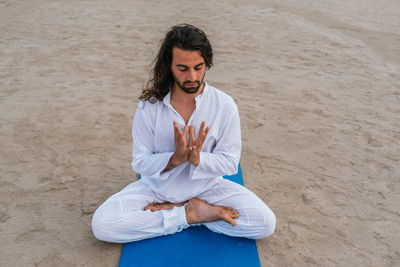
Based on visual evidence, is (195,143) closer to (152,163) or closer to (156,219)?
(152,163)

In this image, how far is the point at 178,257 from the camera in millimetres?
2320

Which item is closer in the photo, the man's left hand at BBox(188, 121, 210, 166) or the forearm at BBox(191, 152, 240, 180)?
the man's left hand at BBox(188, 121, 210, 166)

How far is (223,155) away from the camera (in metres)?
2.38

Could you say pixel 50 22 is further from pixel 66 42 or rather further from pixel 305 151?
pixel 305 151

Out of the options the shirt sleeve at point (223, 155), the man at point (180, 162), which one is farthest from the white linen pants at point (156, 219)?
the shirt sleeve at point (223, 155)

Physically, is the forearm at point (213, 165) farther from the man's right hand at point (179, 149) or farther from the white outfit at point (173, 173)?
the man's right hand at point (179, 149)

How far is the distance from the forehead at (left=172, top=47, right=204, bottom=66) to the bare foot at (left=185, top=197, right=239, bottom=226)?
982 mm

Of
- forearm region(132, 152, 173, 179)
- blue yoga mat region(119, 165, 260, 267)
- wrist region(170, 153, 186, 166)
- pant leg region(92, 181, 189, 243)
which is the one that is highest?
wrist region(170, 153, 186, 166)

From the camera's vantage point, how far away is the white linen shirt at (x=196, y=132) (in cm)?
232

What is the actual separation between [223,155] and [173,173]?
363 millimetres

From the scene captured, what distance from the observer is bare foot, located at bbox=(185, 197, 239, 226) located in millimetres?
2453

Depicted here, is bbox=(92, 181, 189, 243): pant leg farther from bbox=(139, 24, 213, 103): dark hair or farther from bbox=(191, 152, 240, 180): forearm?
bbox=(139, 24, 213, 103): dark hair

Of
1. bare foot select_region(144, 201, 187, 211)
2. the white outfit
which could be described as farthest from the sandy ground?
bare foot select_region(144, 201, 187, 211)

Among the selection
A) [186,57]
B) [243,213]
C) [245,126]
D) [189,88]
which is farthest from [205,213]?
[245,126]
